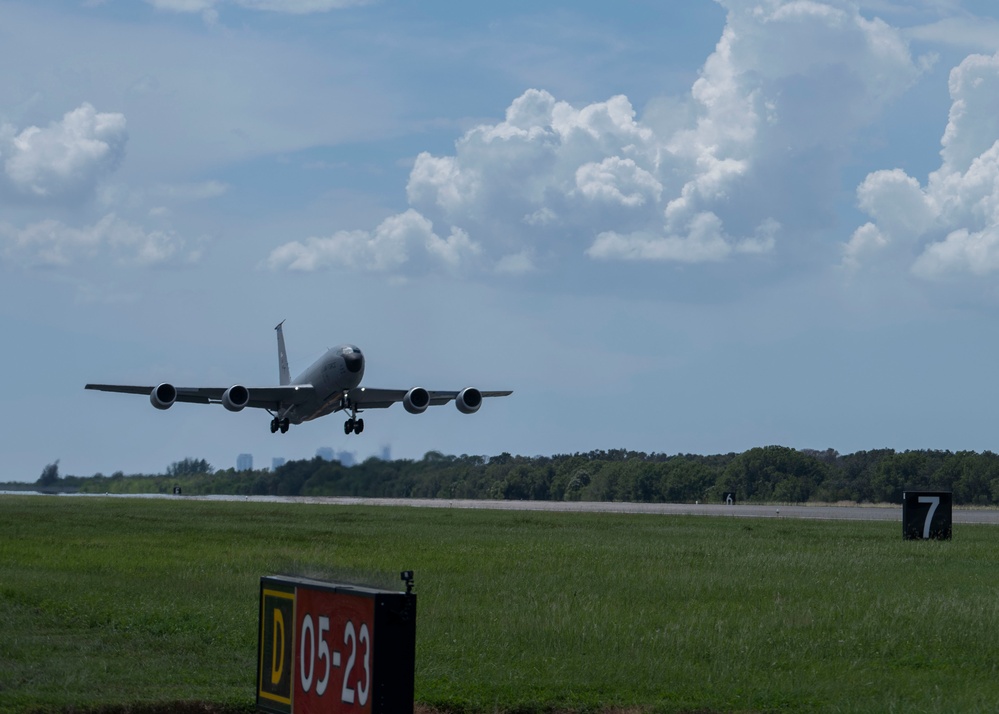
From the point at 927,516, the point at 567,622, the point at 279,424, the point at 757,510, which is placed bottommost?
the point at 567,622

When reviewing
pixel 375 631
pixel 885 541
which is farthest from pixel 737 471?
pixel 375 631

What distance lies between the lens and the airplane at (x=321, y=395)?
49594mm

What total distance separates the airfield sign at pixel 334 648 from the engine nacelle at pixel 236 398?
45.6m

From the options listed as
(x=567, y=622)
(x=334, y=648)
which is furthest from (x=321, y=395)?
(x=334, y=648)

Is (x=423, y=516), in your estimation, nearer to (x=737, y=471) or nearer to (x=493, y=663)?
(x=493, y=663)

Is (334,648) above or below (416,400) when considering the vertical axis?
below

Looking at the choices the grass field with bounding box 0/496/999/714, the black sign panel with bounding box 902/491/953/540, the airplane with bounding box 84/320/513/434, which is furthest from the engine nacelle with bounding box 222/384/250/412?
the black sign panel with bounding box 902/491/953/540

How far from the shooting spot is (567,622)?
54.9ft

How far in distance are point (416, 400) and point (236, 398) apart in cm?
808

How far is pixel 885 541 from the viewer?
1336 inches

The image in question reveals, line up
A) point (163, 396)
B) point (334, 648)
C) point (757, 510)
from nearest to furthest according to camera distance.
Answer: point (334, 648), point (163, 396), point (757, 510)

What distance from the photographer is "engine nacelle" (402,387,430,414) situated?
181 ft

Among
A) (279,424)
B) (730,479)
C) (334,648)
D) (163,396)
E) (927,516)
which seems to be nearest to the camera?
(334,648)

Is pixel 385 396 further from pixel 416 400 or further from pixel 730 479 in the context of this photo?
pixel 730 479
